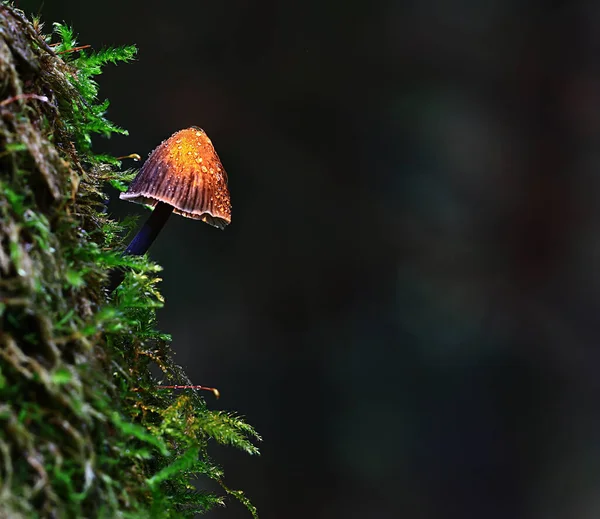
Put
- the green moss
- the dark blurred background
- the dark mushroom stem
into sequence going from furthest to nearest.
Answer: the dark blurred background
the dark mushroom stem
the green moss

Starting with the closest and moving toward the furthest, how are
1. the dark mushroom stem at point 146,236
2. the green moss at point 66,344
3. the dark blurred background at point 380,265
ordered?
the green moss at point 66,344 → the dark mushroom stem at point 146,236 → the dark blurred background at point 380,265

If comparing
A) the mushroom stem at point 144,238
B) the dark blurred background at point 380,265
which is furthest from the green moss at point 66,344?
the dark blurred background at point 380,265

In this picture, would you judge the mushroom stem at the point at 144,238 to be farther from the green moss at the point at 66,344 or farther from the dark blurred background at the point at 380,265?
the dark blurred background at the point at 380,265

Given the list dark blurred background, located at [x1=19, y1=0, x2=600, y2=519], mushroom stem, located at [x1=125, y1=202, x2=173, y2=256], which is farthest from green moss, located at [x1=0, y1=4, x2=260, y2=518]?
dark blurred background, located at [x1=19, y1=0, x2=600, y2=519]

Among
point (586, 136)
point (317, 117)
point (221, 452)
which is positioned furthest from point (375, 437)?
point (586, 136)

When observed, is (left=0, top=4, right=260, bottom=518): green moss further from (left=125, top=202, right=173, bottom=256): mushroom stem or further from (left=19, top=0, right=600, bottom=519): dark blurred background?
(left=19, top=0, right=600, bottom=519): dark blurred background

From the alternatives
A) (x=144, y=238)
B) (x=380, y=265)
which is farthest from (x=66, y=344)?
(x=380, y=265)

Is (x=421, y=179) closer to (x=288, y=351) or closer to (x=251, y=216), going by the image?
(x=251, y=216)
